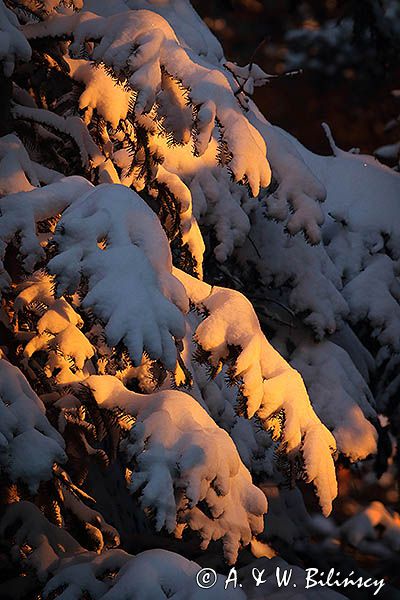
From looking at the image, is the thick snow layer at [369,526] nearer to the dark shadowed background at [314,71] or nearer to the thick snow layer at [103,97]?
the thick snow layer at [103,97]

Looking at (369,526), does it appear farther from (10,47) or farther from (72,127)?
(10,47)

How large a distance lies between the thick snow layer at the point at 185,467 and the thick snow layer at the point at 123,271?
323 mm

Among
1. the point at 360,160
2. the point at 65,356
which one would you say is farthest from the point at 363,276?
the point at 65,356

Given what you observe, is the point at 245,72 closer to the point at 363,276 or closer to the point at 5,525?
the point at 363,276

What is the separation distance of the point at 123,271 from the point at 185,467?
577 millimetres

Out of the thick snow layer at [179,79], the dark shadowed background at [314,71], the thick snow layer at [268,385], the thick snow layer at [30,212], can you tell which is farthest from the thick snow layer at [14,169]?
the dark shadowed background at [314,71]

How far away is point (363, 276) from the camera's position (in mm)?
5871

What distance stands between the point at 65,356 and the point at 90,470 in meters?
1.23

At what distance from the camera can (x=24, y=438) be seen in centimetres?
268

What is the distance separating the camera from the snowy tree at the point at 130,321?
2.53m

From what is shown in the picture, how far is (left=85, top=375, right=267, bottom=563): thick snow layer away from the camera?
248cm

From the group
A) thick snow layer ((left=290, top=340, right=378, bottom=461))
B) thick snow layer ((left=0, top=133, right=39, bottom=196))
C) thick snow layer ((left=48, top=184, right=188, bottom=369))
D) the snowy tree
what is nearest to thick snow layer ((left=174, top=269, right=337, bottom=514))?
the snowy tree

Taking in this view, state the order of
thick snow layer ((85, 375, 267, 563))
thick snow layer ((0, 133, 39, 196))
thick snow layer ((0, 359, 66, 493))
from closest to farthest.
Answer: thick snow layer ((85, 375, 267, 563))
thick snow layer ((0, 359, 66, 493))
thick snow layer ((0, 133, 39, 196))

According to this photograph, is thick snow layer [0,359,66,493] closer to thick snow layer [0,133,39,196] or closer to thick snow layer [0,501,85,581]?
thick snow layer [0,501,85,581]
